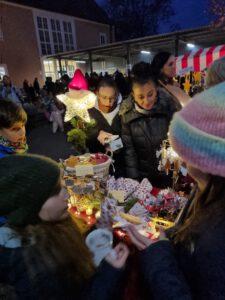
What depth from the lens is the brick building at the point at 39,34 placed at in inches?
581

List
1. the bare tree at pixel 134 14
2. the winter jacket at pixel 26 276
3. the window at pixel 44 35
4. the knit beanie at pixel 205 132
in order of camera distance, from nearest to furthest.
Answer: the knit beanie at pixel 205 132, the winter jacket at pixel 26 276, the window at pixel 44 35, the bare tree at pixel 134 14

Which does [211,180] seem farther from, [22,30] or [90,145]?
[22,30]

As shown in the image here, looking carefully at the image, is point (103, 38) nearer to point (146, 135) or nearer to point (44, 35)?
point (44, 35)

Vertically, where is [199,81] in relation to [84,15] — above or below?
below

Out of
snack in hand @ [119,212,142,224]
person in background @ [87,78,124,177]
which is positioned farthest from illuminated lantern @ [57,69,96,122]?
snack in hand @ [119,212,142,224]

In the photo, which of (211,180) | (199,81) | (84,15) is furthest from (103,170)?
(84,15)

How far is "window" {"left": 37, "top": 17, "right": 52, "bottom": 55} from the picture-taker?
16.4m

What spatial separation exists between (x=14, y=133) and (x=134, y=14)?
2812 cm

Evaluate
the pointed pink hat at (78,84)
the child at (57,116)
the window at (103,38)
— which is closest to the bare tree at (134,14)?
the window at (103,38)

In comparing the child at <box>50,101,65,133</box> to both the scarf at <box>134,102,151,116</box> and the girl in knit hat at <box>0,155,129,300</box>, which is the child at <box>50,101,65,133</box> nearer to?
the scarf at <box>134,102,151,116</box>

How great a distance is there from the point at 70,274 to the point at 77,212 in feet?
3.18

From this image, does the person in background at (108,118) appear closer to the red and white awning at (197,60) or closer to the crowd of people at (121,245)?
the crowd of people at (121,245)

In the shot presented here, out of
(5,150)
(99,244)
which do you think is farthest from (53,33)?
(99,244)

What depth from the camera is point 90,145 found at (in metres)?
2.83
